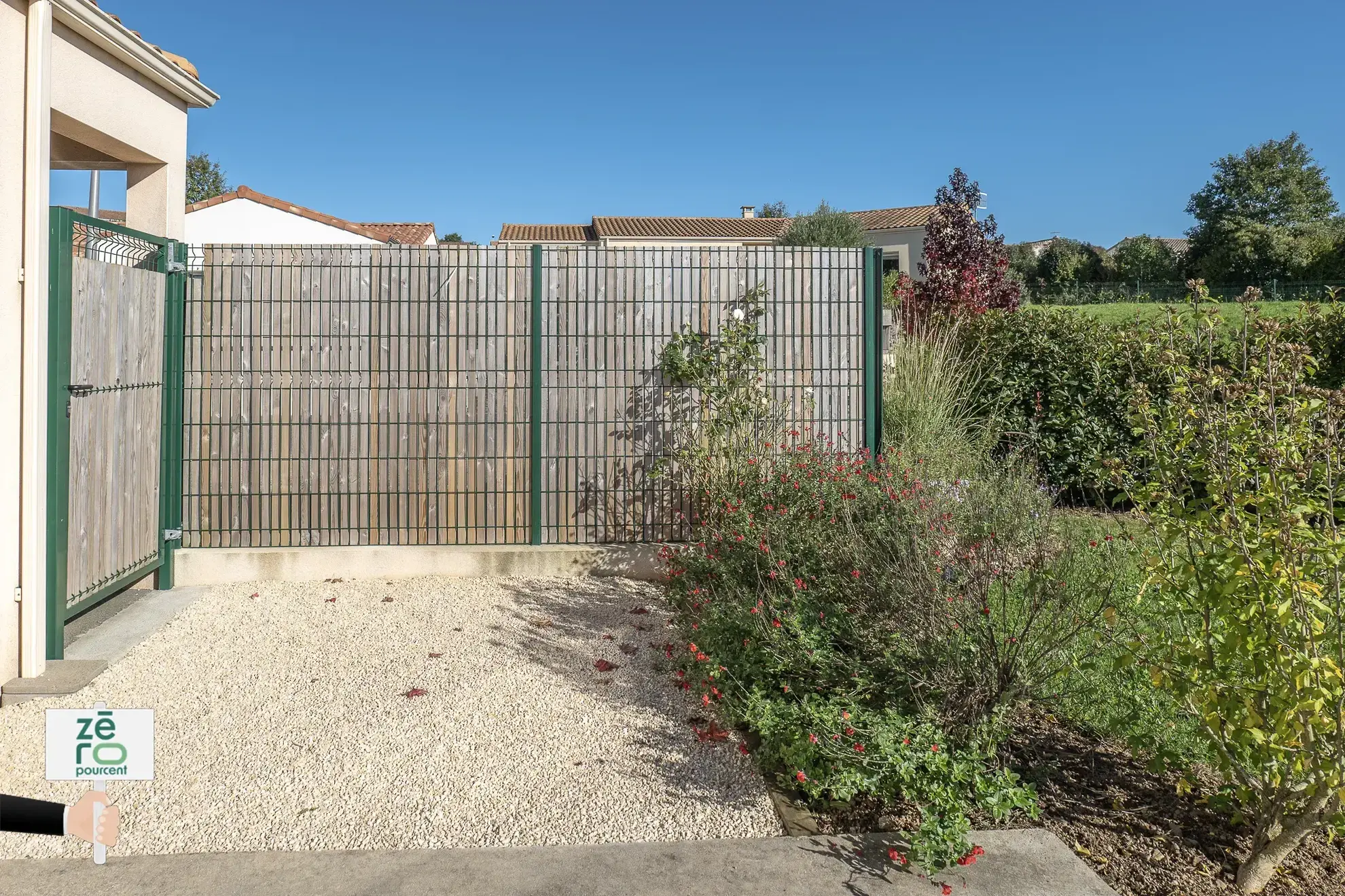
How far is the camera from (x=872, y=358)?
6.76 meters

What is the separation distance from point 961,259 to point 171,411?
11317 mm

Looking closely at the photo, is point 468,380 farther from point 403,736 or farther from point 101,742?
point 101,742

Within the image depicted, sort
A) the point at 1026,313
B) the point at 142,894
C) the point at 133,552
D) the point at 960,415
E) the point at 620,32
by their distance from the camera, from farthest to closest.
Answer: the point at 620,32, the point at 1026,313, the point at 960,415, the point at 133,552, the point at 142,894

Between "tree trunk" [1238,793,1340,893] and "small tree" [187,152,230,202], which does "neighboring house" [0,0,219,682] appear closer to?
"tree trunk" [1238,793,1340,893]

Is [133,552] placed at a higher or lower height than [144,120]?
lower

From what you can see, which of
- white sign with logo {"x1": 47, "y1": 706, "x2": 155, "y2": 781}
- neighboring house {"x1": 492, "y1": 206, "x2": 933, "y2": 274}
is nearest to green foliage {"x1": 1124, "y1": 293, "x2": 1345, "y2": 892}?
white sign with logo {"x1": 47, "y1": 706, "x2": 155, "y2": 781}

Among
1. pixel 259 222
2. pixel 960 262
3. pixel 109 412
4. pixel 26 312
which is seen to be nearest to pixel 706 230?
pixel 259 222

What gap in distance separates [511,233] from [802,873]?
118 ft

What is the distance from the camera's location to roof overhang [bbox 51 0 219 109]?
4668 mm

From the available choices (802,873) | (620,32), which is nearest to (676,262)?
(802,873)

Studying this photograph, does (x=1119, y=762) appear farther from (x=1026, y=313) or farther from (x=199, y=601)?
(x=1026, y=313)

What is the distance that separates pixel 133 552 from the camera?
18.6 ft

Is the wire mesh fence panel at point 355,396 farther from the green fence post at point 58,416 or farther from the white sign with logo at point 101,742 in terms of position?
the white sign with logo at point 101,742

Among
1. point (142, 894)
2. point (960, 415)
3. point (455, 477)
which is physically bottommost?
point (142, 894)
